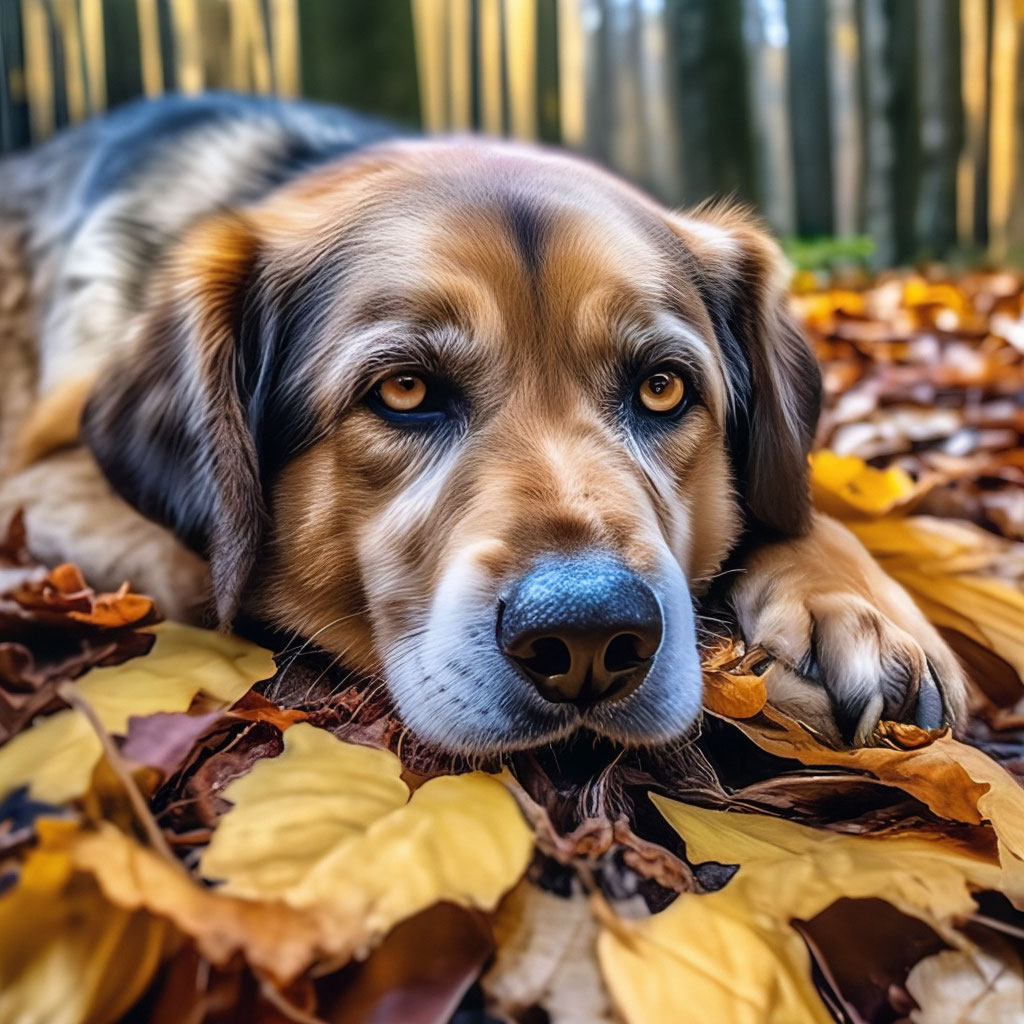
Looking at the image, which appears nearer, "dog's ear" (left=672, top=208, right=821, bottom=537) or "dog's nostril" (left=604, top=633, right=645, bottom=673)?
"dog's nostril" (left=604, top=633, right=645, bottom=673)

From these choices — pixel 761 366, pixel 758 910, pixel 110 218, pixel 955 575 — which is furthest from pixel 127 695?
pixel 110 218

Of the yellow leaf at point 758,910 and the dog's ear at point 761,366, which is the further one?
the dog's ear at point 761,366

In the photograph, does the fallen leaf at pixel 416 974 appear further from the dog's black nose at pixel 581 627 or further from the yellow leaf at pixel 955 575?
the yellow leaf at pixel 955 575

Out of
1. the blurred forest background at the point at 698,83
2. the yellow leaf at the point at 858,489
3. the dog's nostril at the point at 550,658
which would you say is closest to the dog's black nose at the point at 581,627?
the dog's nostril at the point at 550,658

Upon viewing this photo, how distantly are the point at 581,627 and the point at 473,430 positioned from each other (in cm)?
62

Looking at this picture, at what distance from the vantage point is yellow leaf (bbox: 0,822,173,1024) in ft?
3.43

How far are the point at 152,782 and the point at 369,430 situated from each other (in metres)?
0.92

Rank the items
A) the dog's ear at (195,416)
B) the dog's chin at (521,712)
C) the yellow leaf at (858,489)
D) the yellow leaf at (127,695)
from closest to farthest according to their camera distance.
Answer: the yellow leaf at (127,695) → the dog's chin at (521,712) → the dog's ear at (195,416) → the yellow leaf at (858,489)

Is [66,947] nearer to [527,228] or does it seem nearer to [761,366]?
[527,228]

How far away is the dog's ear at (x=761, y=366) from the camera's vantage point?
7.75ft

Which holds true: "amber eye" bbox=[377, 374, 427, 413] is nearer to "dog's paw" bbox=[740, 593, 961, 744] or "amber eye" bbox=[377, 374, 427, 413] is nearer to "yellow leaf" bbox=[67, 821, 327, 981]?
"dog's paw" bbox=[740, 593, 961, 744]

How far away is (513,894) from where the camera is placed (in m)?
1.23

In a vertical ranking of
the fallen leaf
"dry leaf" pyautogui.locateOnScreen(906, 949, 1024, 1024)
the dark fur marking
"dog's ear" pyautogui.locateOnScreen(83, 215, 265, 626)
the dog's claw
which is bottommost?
"dry leaf" pyautogui.locateOnScreen(906, 949, 1024, 1024)

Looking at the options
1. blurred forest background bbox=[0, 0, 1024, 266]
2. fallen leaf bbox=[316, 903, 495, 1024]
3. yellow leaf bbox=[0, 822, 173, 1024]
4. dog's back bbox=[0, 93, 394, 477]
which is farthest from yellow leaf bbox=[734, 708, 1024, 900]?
blurred forest background bbox=[0, 0, 1024, 266]
